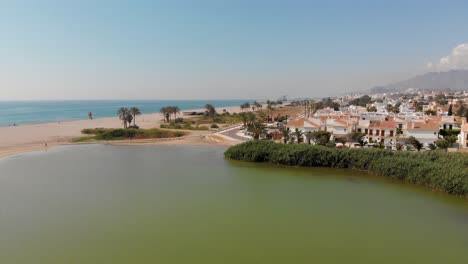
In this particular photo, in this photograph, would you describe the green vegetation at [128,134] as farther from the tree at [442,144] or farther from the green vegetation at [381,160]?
the tree at [442,144]

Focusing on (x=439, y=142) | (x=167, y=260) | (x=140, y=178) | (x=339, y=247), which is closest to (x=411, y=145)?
(x=439, y=142)

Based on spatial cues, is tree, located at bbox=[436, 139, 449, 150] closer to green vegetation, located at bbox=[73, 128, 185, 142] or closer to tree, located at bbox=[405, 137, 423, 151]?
tree, located at bbox=[405, 137, 423, 151]

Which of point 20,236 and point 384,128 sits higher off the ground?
point 384,128

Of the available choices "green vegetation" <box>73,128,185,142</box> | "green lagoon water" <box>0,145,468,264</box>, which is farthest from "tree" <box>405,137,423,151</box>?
"green vegetation" <box>73,128,185,142</box>

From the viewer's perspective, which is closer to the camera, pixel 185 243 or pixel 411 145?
pixel 185 243

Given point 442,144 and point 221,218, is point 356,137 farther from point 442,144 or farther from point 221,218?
point 221,218

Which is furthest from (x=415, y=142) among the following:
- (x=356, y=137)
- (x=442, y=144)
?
(x=356, y=137)

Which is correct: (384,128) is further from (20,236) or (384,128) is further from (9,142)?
(9,142)
